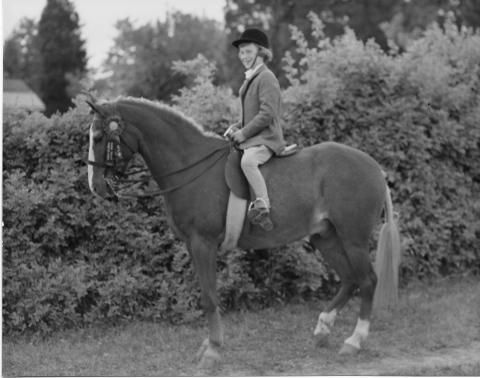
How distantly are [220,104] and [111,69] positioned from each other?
109ft

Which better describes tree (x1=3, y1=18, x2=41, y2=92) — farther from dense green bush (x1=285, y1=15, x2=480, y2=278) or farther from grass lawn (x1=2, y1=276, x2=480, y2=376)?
grass lawn (x1=2, y1=276, x2=480, y2=376)

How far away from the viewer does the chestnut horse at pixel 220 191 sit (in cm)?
534

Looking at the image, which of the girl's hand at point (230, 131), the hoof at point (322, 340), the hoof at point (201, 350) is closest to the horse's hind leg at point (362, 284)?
the hoof at point (322, 340)

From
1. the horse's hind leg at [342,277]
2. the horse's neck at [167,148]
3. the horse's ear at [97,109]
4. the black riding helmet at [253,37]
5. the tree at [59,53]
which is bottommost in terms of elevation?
the horse's hind leg at [342,277]

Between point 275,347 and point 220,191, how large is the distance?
171 cm

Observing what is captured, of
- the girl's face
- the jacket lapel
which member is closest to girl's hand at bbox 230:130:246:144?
the jacket lapel

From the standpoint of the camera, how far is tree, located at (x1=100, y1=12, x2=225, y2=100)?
1357 inches

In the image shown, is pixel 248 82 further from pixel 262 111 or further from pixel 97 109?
pixel 97 109

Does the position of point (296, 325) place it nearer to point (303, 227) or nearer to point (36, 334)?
point (303, 227)

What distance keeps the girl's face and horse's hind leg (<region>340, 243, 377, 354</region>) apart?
6.21 ft

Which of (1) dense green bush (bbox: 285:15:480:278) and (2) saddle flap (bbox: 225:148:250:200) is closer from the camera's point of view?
(2) saddle flap (bbox: 225:148:250:200)

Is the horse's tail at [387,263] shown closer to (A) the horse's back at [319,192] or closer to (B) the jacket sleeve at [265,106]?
(A) the horse's back at [319,192]

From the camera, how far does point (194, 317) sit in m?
6.93

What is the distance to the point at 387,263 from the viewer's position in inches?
244
